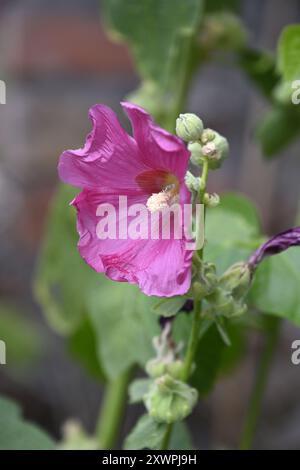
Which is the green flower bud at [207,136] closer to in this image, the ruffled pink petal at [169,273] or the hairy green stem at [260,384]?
the ruffled pink petal at [169,273]

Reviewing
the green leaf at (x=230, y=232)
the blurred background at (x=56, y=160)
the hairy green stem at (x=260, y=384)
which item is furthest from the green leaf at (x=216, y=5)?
the blurred background at (x=56, y=160)

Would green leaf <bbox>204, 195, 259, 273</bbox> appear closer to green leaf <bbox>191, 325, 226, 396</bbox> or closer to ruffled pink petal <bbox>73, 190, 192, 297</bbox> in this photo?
green leaf <bbox>191, 325, 226, 396</bbox>

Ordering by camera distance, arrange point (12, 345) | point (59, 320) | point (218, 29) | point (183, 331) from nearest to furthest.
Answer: point (183, 331), point (218, 29), point (59, 320), point (12, 345)

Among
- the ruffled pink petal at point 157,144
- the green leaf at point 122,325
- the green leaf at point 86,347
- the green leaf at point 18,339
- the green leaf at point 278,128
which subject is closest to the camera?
the ruffled pink petal at point 157,144

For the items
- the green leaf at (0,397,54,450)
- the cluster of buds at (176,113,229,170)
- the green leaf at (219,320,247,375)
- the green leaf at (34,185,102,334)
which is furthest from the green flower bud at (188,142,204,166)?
the green leaf at (34,185,102,334)

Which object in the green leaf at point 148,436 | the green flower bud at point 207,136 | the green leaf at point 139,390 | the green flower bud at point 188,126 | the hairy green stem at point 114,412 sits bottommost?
the hairy green stem at point 114,412

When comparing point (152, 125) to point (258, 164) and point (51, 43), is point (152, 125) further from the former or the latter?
point (51, 43)

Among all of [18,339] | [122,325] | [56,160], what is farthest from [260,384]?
[56,160]

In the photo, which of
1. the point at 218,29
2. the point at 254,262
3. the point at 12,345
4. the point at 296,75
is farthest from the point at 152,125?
the point at 12,345
